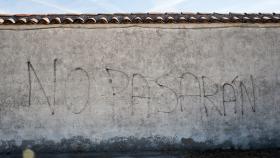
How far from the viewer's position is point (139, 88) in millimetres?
9805

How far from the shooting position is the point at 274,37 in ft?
33.3

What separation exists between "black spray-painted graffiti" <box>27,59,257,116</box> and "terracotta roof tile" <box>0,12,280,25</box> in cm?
93

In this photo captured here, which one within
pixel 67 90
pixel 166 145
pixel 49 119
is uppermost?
pixel 67 90

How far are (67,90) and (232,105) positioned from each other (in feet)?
11.8

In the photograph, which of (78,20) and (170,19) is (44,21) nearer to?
(78,20)

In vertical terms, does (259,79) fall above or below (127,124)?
above

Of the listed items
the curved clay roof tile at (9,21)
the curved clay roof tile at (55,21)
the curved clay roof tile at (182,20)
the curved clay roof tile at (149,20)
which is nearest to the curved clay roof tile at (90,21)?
the curved clay roof tile at (55,21)

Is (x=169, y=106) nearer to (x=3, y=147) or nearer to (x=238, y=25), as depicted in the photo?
(x=238, y=25)

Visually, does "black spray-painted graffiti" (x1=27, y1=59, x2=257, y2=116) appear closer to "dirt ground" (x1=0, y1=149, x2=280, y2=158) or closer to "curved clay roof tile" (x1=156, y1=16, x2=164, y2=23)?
"dirt ground" (x1=0, y1=149, x2=280, y2=158)

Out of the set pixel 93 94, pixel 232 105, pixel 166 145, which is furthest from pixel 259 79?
pixel 93 94

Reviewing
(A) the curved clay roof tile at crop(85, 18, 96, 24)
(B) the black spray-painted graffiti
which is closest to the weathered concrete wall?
(B) the black spray-painted graffiti

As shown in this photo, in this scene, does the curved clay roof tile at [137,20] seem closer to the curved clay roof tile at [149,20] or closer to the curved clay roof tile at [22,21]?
the curved clay roof tile at [149,20]

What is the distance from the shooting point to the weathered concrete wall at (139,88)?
379 inches

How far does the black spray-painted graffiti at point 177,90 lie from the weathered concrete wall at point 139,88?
0.02 metres
